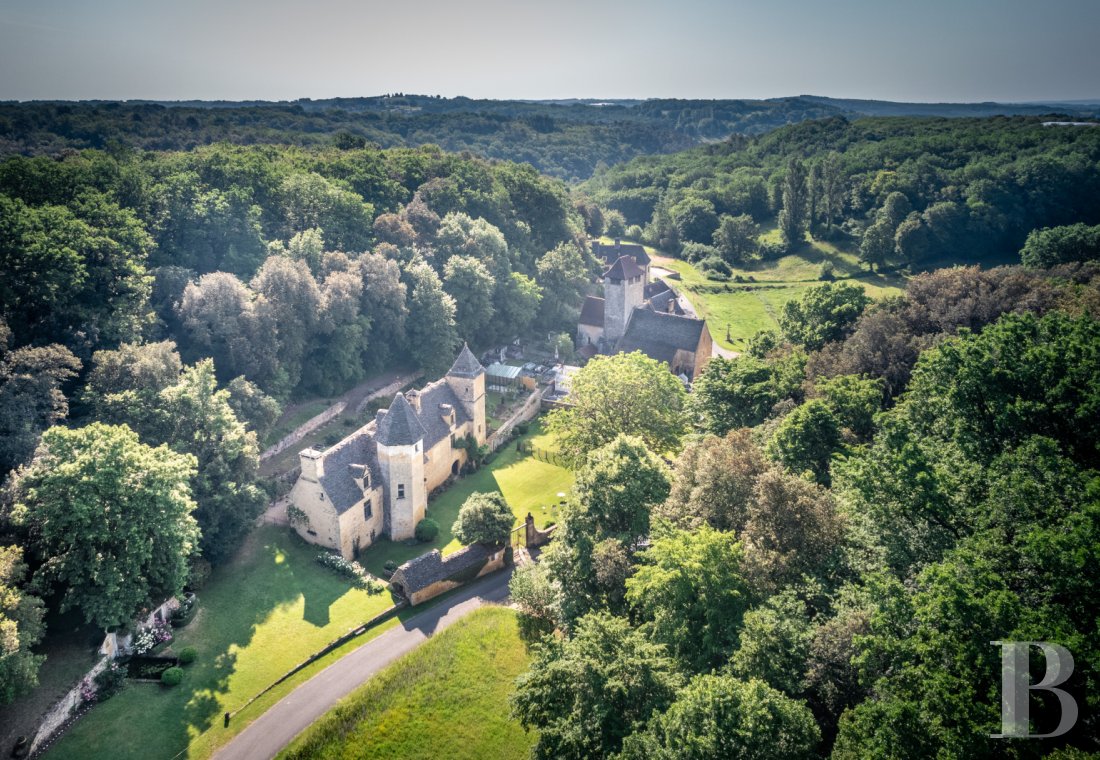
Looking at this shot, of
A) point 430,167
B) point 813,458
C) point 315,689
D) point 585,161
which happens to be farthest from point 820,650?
point 585,161

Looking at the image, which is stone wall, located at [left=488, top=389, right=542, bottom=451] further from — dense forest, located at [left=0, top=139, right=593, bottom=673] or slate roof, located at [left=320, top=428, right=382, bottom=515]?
slate roof, located at [left=320, top=428, right=382, bottom=515]

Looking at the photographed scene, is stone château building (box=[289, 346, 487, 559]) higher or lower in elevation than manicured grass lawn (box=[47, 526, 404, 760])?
higher

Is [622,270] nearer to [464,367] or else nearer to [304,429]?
[464,367]

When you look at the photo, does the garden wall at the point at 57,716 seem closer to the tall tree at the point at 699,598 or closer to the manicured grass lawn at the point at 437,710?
the manicured grass lawn at the point at 437,710

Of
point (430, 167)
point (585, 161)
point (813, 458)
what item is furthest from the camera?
point (585, 161)

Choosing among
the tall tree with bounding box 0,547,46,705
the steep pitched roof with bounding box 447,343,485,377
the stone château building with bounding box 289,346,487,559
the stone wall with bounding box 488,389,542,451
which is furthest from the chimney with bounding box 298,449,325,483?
the stone wall with bounding box 488,389,542,451

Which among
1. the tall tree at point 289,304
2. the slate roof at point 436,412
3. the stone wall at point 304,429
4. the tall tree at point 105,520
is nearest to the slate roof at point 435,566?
the slate roof at point 436,412

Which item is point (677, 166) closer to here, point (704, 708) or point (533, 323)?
point (533, 323)
